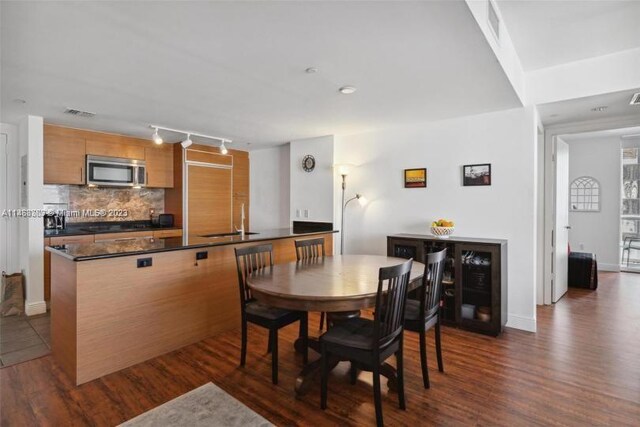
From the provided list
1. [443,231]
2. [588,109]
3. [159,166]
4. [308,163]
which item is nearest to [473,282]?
[443,231]

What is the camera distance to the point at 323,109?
3514mm

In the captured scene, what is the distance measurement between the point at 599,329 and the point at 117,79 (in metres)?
5.12

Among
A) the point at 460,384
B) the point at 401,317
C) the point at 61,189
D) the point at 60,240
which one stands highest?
the point at 61,189

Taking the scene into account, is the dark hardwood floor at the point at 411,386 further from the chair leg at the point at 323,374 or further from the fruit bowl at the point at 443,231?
the fruit bowl at the point at 443,231

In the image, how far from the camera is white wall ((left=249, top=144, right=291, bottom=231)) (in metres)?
5.88

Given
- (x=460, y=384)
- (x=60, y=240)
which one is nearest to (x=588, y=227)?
(x=460, y=384)

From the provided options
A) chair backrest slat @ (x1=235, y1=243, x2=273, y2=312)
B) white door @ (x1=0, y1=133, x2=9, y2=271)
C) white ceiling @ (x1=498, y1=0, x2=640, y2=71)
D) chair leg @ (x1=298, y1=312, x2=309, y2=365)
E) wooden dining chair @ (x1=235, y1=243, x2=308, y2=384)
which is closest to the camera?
white ceiling @ (x1=498, y1=0, x2=640, y2=71)

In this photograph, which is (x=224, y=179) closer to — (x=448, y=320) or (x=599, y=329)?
(x=448, y=320)

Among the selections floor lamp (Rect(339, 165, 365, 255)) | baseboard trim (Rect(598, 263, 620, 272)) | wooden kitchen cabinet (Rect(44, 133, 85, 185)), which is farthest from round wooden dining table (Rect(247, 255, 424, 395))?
baseboard trim (Rect(598, 263, 620, 272))

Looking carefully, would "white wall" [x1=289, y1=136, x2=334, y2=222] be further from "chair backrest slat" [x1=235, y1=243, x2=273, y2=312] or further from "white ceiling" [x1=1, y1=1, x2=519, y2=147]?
"chair backrest slat" [x1=235, y1=243, x2=273, y2=312]

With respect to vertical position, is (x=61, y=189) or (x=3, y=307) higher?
(x=61, y=189)

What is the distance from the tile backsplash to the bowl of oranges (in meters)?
4.51

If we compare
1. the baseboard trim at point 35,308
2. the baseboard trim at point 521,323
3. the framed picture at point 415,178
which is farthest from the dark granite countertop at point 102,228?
the baseboard trim at point 521,323

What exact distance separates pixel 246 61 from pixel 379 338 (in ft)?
6.75
